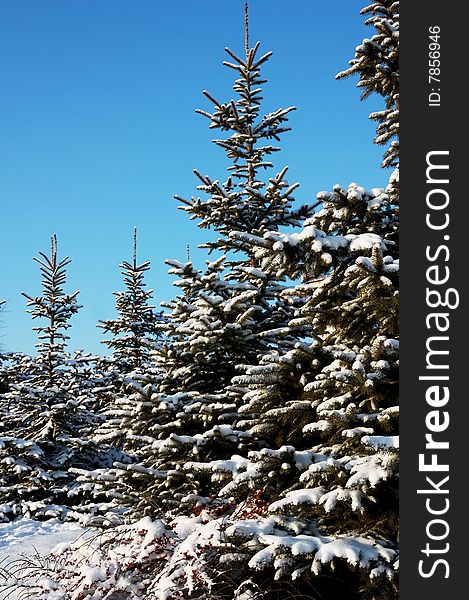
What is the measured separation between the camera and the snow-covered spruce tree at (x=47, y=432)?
1238cm

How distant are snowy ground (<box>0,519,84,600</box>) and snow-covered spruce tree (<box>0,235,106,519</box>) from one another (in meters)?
0.74

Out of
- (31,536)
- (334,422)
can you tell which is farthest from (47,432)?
(334,422)

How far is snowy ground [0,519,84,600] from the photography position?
291 inches

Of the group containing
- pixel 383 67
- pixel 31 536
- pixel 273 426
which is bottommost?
pixel 31 536

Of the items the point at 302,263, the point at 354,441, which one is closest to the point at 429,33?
the point at 302,263

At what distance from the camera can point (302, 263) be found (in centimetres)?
505

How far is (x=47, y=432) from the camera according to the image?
1325cm

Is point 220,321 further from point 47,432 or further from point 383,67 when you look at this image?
point 47,432

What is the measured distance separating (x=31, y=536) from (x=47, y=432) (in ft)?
14.2

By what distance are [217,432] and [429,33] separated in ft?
14.2

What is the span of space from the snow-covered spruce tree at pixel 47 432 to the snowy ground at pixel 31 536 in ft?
2.42

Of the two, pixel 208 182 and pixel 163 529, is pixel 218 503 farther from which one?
pixel 208 182

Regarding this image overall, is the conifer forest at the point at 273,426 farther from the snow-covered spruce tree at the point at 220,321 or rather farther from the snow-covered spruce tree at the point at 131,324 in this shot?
the snow-covered spruce tree at the point at 131,324

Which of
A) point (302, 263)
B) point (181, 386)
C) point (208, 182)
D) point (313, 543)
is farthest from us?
point (208, 182)
